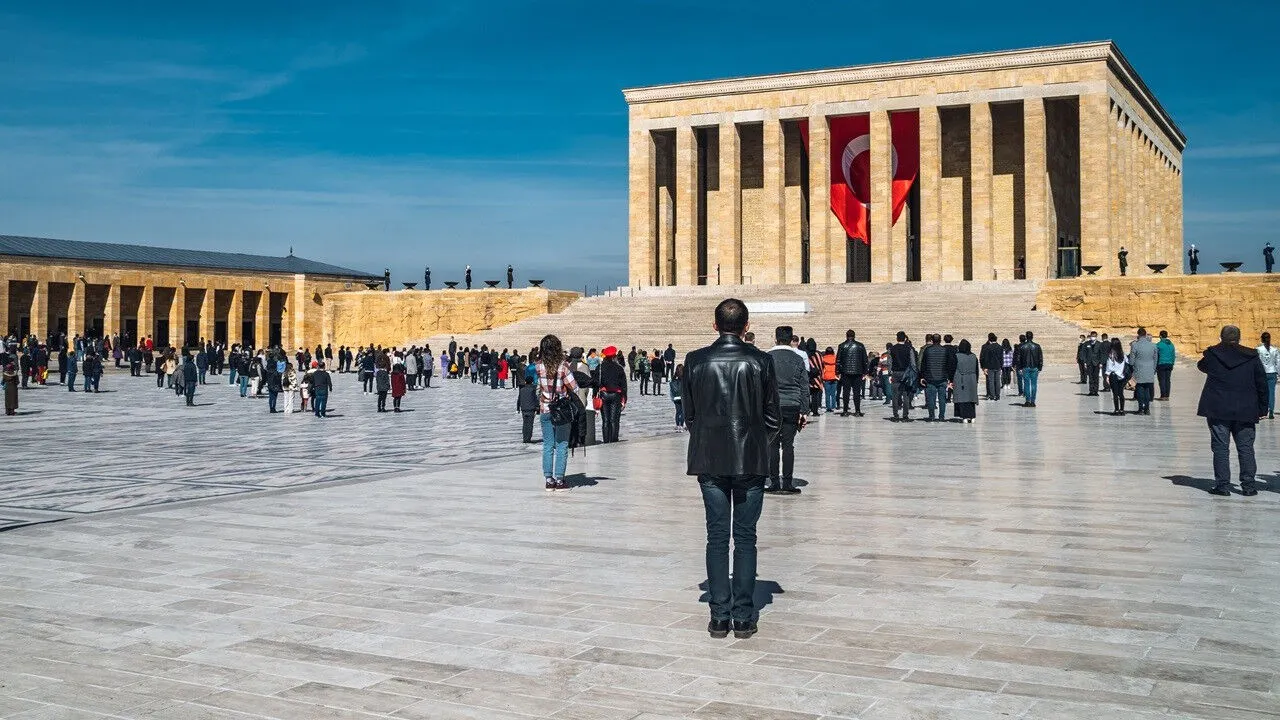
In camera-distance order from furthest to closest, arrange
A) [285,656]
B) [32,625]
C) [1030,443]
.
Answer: [1030,443], [32,625], [285,656]

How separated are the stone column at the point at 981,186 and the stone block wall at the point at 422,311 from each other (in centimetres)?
1779

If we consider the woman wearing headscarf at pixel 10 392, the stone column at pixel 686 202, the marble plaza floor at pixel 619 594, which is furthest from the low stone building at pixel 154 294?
the marble plaza floor at pixel 619 594

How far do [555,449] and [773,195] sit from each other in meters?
40.8

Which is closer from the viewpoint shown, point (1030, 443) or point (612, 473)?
point (612, 473)

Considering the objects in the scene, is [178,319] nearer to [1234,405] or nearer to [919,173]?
[919,173]

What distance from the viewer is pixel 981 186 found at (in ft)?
151

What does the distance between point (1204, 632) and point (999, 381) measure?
1978 cm

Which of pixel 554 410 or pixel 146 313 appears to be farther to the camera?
pixel 146 313

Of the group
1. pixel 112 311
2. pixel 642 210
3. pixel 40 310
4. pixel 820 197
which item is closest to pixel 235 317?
pixel 112 311

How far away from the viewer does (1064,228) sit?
167 ft

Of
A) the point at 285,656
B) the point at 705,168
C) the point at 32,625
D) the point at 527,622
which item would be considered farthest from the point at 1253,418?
the point at 705,168

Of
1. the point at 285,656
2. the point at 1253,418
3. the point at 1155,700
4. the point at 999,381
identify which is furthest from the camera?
the point at 999,381

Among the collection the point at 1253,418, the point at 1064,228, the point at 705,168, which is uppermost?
the point at 705,168

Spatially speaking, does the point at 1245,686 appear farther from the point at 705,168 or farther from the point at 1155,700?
the point at 705,168
